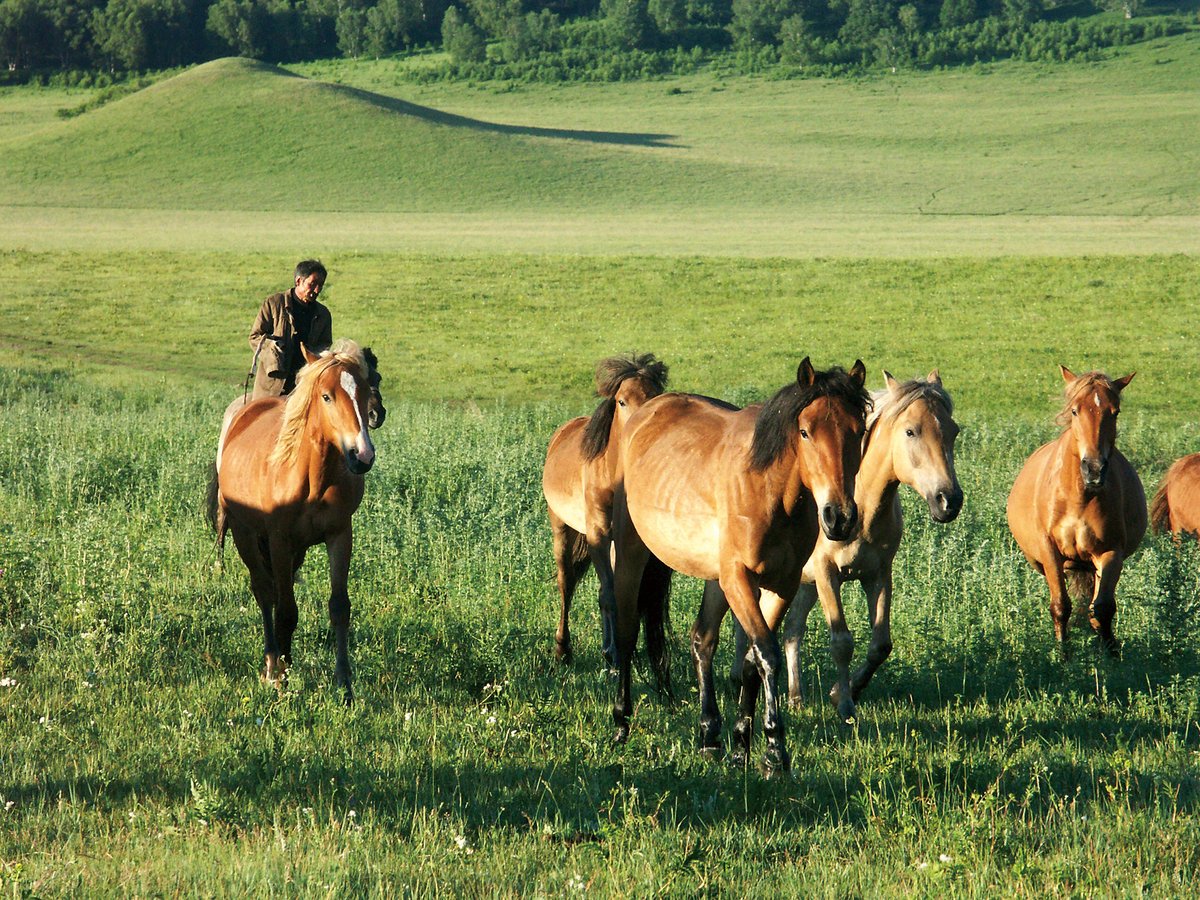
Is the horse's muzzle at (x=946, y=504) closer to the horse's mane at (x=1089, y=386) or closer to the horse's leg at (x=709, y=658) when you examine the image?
the horse's leg at (x=709, y=658)

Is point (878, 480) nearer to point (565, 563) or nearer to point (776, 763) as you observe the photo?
point (776, 763)

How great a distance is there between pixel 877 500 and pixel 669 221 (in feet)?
159

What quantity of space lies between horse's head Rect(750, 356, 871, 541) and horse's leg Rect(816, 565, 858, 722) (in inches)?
66.2

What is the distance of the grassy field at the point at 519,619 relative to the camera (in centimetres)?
505

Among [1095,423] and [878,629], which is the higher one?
[1095,423]

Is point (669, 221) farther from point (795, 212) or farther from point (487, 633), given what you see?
point (487, 633)

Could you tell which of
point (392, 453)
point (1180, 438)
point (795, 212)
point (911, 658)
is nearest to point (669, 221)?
point (795, 212)

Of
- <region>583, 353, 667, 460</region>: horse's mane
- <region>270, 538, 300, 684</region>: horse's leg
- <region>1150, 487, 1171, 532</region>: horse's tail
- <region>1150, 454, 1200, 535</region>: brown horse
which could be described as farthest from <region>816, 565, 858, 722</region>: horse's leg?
<region>1150, 487, 1171, 532</region>: horse's tail

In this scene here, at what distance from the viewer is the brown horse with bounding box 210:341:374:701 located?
7367mm

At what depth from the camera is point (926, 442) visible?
7.07 meters

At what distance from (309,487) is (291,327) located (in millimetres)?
1930

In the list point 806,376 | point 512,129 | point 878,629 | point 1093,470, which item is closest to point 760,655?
point 806,376

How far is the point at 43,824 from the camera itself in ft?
17.2

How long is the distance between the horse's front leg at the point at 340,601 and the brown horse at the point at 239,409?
813 millimetres
